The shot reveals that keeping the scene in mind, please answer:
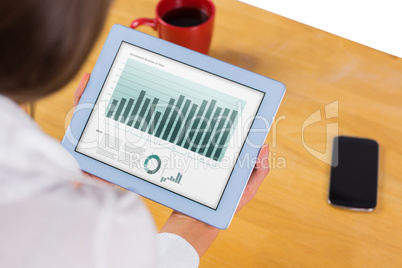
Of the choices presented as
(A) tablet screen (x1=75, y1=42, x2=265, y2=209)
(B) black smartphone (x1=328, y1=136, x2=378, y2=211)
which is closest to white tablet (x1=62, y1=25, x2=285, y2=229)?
(A) tablet screen (x1=75, y1=42, x2=265, y2=209)

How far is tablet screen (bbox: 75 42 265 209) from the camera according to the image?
1.77ft

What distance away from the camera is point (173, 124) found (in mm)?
552

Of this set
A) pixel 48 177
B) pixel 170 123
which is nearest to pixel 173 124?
pixel 170 123

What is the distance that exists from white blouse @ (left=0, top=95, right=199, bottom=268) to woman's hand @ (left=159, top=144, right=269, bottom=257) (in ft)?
0.80

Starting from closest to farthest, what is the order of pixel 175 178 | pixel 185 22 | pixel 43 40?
pixel 43 40 → pixel 175 178 → pixel 185 22

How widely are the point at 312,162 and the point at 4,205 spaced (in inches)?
19.1

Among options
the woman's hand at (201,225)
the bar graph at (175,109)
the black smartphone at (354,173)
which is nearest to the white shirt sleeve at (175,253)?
the woman's hand at (201,225)

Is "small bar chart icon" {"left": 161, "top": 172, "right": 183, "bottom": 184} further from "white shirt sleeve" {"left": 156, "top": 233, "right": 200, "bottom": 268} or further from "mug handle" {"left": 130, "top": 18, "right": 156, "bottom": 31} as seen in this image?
"mug handle" {"left": 130, "top": 18, "right": 156, "bottom": 31}

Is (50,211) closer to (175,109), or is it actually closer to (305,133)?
(175,109)

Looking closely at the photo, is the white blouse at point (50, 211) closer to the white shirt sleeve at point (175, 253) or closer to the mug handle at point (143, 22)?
the white shirt sleeve at point (175, 253)

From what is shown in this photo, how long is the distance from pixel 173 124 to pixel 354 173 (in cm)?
29

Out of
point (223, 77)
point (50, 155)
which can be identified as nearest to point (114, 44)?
point (223, 77)

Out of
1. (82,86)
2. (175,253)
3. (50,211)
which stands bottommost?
(175,253)

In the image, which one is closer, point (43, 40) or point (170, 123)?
point (43, 40)
